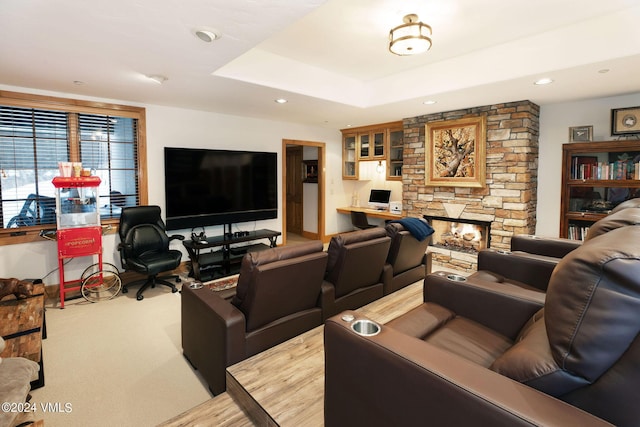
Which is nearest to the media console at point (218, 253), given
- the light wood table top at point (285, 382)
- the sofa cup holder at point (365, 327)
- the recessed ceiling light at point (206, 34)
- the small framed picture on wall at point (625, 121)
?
the light wood table top at point (285, 382)

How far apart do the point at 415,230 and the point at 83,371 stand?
305 centimetres

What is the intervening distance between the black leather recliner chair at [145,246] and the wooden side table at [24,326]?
98 cm

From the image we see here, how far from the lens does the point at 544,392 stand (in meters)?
1.01

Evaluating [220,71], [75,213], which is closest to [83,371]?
[75,213]

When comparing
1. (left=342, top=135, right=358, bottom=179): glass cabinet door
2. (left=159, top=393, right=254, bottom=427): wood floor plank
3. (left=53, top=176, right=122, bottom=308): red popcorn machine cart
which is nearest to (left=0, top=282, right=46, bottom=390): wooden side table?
(left=53, top=176, right=122, bottom=308): red popcorn machine cart

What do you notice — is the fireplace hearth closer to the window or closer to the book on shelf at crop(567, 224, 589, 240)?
the book on shelf at crop(567, 224, 589, 240)

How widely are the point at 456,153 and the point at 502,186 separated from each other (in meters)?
Result: 0.82

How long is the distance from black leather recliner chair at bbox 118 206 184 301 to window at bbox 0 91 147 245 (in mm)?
391

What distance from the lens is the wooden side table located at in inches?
81.0

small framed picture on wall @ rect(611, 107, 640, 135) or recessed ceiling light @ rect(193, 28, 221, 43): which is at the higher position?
recessed ceiling light @ rect(193, 28, 221, 43)

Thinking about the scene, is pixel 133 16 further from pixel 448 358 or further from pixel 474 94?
pixel 474 94

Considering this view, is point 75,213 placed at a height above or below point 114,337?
above

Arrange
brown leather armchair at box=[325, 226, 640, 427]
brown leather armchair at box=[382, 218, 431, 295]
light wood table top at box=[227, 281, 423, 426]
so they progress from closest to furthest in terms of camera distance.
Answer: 1. brown leather armchair at box=[325, 226, 640, 427]
2. light wood table top at box=[227, 281, 423, 426]
3. brown leather armchair at box=[382, 218, 431, 295]

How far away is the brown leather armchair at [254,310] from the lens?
2062mm
